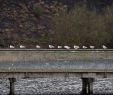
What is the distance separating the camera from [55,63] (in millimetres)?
57969

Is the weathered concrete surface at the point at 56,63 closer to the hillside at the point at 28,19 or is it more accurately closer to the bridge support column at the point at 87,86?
the bridge support column at the point at 87,86

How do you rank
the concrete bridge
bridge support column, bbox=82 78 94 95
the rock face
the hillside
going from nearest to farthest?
the concrete bridge → bridge support column, bbox=82 78 94 95 → the rock face → the hillside

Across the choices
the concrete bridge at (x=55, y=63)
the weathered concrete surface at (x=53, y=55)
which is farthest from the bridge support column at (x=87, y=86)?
the weathered concrete surface at (x=53, y=55)

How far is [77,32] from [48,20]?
41.1 meters

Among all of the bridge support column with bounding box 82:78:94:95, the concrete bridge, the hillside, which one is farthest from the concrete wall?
the hillside

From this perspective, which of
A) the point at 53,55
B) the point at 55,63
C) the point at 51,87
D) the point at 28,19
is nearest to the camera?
the point at 55,63

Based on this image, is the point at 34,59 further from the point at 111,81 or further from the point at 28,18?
the point at 28,18

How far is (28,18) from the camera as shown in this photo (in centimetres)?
15662

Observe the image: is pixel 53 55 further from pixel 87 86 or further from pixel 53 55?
pixel 87 86

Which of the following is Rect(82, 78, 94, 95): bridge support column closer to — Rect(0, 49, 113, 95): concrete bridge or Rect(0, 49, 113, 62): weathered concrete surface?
Rect(0, 49, 113, 95): concrete bridge

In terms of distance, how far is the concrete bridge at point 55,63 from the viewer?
57594 millimetres

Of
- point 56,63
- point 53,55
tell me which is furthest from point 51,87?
point 56,63

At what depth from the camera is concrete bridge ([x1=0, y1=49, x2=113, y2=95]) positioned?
57594 mm

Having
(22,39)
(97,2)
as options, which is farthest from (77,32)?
(97,2)
